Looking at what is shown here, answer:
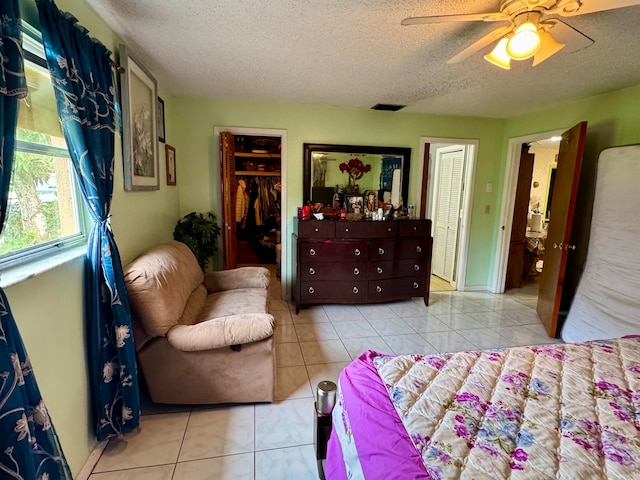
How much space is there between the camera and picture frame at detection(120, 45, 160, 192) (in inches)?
79.8

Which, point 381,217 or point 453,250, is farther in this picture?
point 453,250

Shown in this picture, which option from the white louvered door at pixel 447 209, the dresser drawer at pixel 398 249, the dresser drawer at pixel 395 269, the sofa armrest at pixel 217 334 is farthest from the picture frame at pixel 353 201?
the sofa armrest at pixel 217 334

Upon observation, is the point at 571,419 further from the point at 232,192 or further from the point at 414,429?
the point at 232,192

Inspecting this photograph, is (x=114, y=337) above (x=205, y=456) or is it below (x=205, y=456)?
above

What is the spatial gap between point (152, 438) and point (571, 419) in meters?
1.96

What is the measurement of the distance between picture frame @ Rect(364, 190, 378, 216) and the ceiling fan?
231cm

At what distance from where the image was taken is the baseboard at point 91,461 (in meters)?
1.54

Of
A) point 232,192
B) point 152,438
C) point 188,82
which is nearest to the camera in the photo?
point 152,438

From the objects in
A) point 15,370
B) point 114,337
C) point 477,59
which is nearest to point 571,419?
point 15,370

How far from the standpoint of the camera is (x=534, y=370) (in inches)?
53.3

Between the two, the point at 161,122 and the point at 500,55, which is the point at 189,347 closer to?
the point at 161,122

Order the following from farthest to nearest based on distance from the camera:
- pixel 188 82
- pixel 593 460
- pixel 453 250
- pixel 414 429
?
pixel 453 250 < pixel 188 82 < pixel 414 429 < pixel 593 460

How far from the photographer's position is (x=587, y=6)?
1311 mm

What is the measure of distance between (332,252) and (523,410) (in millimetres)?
→ 2453
